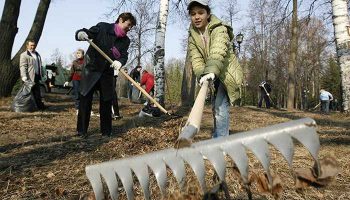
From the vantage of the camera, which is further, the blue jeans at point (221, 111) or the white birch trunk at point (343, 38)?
the white birch trunk at point (343, 38)

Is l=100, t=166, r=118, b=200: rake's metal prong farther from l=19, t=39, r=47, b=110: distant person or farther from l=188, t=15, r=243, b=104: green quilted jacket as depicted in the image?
l=19, t=39, r=47, b=110: distant person

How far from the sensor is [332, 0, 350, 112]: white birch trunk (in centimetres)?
926

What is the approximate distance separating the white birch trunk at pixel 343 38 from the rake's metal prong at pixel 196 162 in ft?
28.3

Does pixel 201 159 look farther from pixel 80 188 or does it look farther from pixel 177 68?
pixel 177 68

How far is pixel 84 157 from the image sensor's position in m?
4.72

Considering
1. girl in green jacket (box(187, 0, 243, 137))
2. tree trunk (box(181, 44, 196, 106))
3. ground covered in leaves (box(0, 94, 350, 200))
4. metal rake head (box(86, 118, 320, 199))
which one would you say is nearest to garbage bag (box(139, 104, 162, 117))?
ground covered in leaves (box(0, 94, 350, 200))

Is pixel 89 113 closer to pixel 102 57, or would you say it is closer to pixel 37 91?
pixel 102 57

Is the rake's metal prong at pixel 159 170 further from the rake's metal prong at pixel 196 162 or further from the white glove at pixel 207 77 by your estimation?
the white glove at pixel 207 77

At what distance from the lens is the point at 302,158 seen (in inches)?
181

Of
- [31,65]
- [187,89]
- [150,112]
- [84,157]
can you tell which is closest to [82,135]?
[84,157]

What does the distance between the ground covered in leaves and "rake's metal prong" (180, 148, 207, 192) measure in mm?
221

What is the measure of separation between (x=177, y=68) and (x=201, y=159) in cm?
7836

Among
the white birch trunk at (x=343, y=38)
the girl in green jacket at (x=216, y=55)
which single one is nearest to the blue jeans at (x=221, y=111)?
the girl in green jacket at (x=216, y=55)

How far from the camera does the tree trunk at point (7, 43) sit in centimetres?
1175
